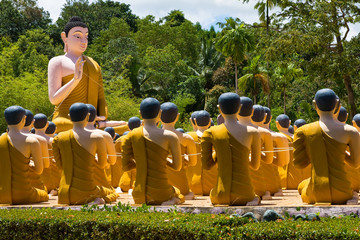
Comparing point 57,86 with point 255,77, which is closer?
point 57,86

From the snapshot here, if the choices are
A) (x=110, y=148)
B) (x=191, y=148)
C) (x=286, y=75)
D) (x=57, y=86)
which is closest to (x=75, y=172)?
(x=110, y=148)

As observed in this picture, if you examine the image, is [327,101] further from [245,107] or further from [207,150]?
[207,150]

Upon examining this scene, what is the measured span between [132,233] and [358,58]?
19087mm

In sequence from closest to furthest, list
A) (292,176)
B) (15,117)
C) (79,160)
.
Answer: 1. (79,160)
2. (15,117)
3. (292,176)

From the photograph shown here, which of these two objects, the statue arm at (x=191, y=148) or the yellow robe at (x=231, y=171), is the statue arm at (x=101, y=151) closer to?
the statue arm at (x=191, y=148)

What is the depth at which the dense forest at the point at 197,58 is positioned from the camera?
77.3 feet

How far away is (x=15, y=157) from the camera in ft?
33.0

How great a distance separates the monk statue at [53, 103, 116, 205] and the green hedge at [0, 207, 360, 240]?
1102mm

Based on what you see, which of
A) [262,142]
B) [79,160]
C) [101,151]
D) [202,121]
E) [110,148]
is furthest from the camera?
[202,121]

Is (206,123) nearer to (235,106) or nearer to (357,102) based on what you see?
(235,106)

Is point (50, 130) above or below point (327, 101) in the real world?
below

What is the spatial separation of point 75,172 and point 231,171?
2.72m

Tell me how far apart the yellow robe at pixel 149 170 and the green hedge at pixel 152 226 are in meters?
0.74

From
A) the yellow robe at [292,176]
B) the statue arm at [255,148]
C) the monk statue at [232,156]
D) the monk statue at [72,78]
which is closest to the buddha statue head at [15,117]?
the monk statue at [232,156]
